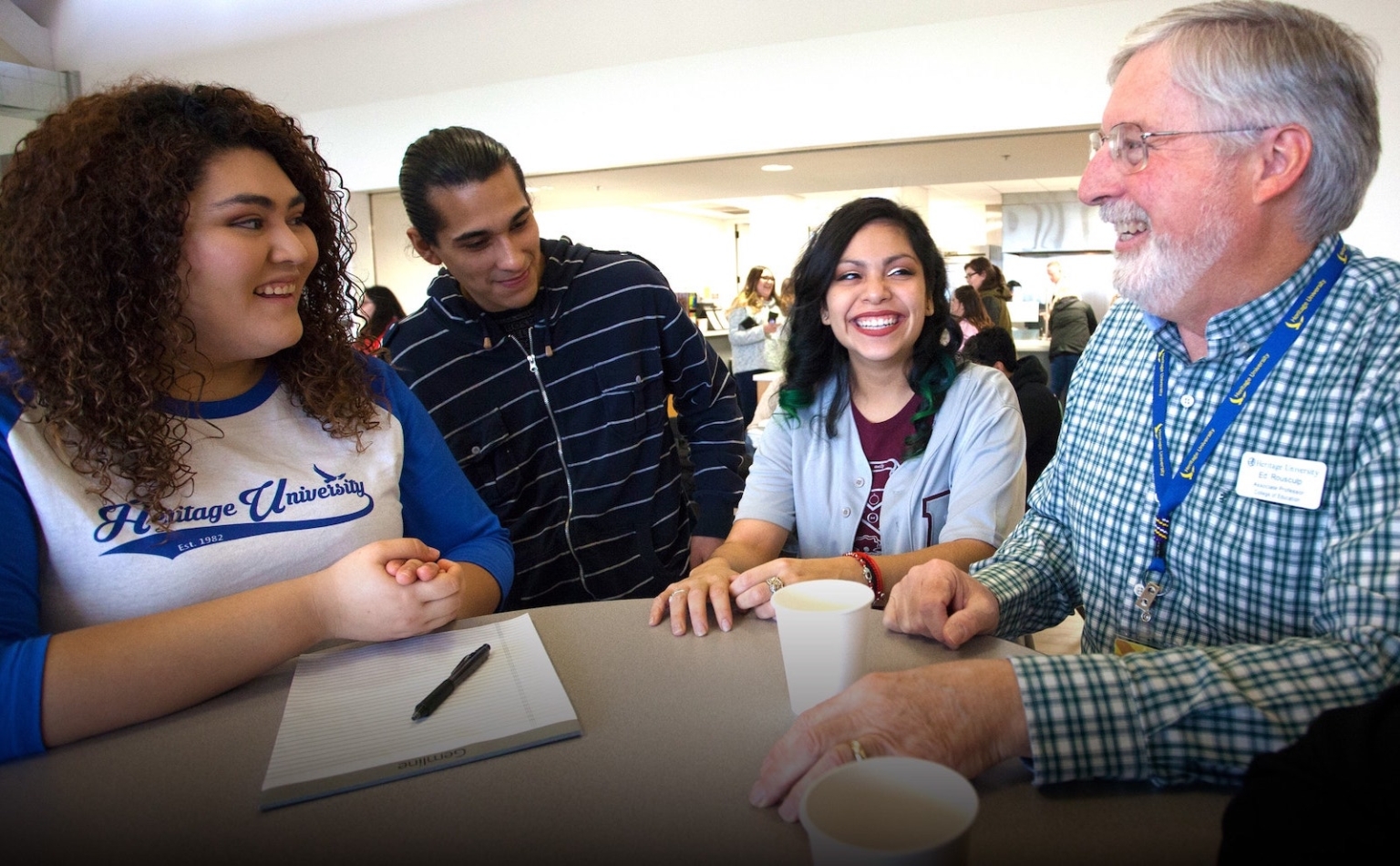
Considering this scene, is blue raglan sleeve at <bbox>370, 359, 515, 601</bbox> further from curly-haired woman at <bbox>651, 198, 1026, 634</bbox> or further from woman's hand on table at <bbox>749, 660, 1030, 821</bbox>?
woman's hand on table at <bbox>749, 660, 1030, 821</bbox>

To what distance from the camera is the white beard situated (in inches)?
48.9

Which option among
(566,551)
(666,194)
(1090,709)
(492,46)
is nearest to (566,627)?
(1090,709)

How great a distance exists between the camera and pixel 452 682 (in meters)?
1.01

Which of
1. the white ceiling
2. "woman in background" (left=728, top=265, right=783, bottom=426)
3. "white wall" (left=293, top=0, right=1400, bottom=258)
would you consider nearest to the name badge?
"white wall" (left=293, top=0, right=1400, bottom=258)

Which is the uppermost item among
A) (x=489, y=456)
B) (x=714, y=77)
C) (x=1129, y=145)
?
(x=714, y=77)

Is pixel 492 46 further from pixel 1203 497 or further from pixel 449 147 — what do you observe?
pixel 1203 497

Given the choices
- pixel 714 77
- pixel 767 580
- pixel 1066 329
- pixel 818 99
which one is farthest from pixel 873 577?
pixel 1066 329

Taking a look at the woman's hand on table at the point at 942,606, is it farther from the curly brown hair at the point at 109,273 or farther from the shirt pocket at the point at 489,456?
the shirt pocket at the point at 489,456

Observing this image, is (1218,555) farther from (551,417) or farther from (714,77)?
(714,77)

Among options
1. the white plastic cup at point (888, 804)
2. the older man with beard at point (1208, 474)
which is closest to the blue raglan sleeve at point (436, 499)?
the older man with beard at point (1208, 474)

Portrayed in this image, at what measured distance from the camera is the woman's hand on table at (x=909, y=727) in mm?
759

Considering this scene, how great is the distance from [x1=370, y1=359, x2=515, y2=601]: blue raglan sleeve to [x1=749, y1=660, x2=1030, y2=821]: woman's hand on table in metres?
0.81

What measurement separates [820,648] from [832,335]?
131 cm

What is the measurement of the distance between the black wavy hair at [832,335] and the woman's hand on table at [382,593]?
1114mm
